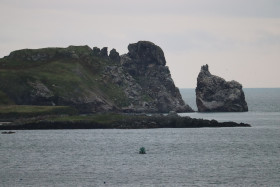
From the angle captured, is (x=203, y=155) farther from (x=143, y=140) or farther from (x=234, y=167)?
(x=143, y=140)

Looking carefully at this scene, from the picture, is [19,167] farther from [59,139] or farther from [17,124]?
[17,124]

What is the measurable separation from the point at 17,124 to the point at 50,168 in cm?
9008

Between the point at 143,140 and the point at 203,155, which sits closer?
the point at 203,155

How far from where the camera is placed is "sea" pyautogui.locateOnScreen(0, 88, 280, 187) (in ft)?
329

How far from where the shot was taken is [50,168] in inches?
4409

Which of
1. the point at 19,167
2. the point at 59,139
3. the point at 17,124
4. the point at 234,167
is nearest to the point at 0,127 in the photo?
the point at 17,124

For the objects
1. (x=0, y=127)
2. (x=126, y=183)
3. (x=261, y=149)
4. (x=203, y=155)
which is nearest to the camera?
(x=126, y=183)

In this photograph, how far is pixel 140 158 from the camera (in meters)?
128

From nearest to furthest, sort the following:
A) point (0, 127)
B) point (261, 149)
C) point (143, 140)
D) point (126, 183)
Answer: point (126, 183), point (261, 149), point (143, 140), point (0, 127)

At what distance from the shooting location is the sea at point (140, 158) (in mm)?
100312

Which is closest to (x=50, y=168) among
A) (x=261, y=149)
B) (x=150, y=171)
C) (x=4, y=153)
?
(x=150, y=171)

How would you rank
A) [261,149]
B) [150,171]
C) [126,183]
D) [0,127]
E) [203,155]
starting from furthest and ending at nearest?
[0,127] < [261,149] < [203,155] < [150,171] < [126,183]

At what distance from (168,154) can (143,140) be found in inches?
1197

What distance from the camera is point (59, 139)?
166750mm
